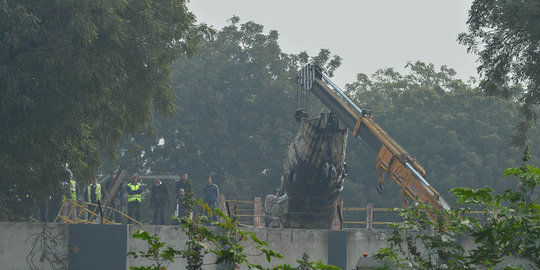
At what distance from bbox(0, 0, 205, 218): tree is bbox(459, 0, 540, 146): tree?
7224 mm

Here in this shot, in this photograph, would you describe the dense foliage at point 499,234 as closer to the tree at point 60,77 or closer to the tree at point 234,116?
the tree at point 60,77

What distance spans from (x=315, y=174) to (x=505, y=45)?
7448 millimetres

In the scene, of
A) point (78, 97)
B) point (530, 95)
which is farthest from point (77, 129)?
point (530, 95)

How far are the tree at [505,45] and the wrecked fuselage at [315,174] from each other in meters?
5.79

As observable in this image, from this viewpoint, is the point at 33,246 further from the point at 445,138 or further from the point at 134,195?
the point at 445,138

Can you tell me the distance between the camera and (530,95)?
19.3 meters

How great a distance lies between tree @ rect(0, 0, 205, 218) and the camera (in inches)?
695

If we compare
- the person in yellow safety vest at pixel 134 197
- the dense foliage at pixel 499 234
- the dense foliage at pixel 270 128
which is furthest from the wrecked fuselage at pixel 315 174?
the dense foliage at pixel 270 128

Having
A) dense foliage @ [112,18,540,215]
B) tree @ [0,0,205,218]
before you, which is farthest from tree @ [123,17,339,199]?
tree @ [0,0,205,218]

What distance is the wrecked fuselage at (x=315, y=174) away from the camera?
24469mm

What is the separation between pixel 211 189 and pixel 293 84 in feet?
81.7

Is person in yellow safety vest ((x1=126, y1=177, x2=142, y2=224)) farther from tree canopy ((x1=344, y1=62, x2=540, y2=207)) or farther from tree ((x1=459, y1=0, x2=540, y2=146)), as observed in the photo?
tree canopy ((x1=344, y1=62, x2=540, y2=207))

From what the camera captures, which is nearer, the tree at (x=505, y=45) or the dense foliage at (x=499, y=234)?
the dense foliage at (x=499, y=234)

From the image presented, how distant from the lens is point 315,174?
967 inches
